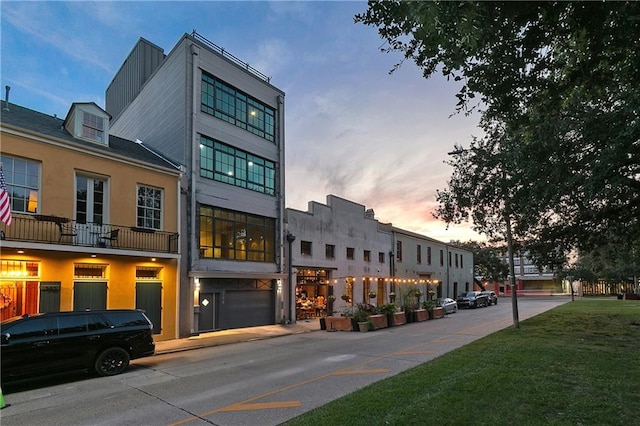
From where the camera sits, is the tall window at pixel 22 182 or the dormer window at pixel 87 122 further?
the dormer window at pixel 87 122

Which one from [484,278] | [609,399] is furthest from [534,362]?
[484,278]

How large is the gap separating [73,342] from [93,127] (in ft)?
33.0

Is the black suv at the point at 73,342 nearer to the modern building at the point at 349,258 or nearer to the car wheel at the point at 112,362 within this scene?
the car wheel at the point at 112,362

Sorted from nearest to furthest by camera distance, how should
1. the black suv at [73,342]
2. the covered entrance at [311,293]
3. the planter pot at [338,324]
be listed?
the black suv at [73,342], the planter pot at [338,324], the covered entrance at [311,293]

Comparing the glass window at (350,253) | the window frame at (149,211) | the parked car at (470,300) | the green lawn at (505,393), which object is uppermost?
the window frame at (149,211)

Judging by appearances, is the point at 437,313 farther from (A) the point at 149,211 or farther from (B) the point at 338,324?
(A) the point at 149,211

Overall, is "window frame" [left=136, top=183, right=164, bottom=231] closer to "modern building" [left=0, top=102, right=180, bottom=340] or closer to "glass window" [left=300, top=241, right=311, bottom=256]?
"modern building" [left=0, top=102, right=180, bottom=340]

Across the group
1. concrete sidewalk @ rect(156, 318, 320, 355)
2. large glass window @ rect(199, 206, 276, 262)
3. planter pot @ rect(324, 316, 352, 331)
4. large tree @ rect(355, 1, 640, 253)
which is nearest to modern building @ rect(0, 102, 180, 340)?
concrete sidewalk @ rect(156, 318, 320, 355)

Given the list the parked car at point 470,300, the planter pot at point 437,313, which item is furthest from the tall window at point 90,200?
the parked car at point 470,300

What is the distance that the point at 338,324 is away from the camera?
68.0ft

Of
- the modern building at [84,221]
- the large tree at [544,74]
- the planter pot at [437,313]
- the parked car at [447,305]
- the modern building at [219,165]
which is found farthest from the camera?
the parked car at [447,305]

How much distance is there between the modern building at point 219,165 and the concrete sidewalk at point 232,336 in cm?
67

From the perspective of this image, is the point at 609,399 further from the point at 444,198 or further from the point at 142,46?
the point at 142,46

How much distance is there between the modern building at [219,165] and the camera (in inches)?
771
